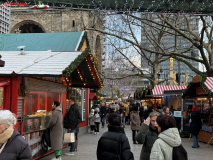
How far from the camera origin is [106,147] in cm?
381

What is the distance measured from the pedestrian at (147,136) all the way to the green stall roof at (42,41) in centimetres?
1006

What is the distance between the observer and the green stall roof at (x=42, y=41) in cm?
1375

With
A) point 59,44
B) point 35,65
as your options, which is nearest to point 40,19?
point 59,44

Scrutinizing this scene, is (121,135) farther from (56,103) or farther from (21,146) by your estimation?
(56,103)

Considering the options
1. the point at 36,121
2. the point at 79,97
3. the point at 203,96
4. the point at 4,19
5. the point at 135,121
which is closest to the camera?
the point at 36,121

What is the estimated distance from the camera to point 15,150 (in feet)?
9.25

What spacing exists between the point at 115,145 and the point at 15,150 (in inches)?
58.9

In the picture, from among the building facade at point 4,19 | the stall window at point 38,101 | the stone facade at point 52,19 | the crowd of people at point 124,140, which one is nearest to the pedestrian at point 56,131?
the stall window at point 38,101

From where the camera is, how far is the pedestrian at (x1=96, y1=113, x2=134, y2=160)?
12.4ft

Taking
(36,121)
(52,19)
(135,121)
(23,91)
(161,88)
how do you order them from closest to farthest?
(23,91)
(36,121)
(135,121)
(161,88)
(52,19)

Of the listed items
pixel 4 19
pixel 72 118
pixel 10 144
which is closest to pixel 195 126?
pixel 72 118

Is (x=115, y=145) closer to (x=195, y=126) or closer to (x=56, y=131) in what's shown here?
(x=56, y=131)

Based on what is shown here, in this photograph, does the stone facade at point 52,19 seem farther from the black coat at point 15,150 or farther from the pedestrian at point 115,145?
the black coat at point 15,150

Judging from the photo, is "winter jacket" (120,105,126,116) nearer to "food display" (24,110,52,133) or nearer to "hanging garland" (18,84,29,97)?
"food display" (24,110,52,133)
